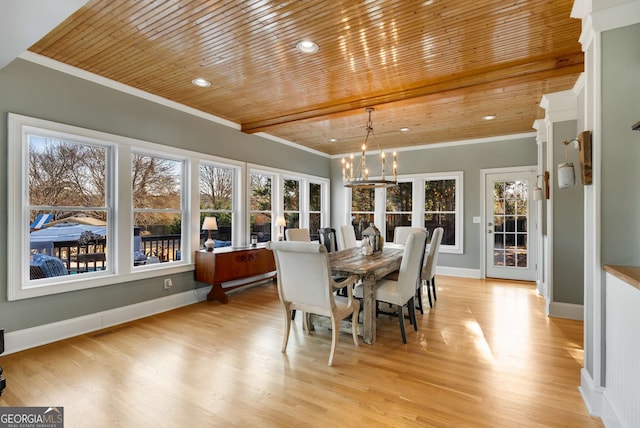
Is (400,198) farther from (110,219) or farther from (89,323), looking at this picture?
(89,323)

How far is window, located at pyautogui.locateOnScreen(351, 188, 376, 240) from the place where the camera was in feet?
23.9

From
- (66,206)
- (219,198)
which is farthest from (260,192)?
(66,206)

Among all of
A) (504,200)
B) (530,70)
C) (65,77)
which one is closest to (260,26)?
(65,77)

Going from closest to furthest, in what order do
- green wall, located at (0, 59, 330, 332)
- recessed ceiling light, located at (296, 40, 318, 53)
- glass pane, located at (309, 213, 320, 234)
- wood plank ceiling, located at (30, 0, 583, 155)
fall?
wood plank ceiling, located at (30, 0, 583, 155), recessed ceiling light, located at (296, 40, 318, 53), green wall, located at (0, 59, 330, 332), glass pane, located at (309, 213, 320, 234)

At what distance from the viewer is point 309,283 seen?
105 inches

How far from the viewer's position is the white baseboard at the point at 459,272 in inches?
240

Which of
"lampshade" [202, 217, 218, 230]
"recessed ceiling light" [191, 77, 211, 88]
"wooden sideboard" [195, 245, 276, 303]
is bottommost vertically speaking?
"wooden sideboard" [195, 245, 276, 303]

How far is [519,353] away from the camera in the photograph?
2.85 metres

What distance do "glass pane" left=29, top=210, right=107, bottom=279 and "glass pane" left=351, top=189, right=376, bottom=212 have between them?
5.11 meters

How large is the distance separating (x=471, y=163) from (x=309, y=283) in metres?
4.93

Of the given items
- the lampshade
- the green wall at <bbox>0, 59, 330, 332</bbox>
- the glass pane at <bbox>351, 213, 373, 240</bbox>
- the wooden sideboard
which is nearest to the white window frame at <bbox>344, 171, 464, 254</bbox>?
the glass pane at <bbox>351, 213, 373, 240</bbox>

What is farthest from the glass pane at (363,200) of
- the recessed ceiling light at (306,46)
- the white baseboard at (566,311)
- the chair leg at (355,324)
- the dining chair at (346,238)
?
the recessed ceiling light at (306,46)

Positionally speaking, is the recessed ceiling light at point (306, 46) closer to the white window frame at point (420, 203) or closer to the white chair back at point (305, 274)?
the white chair back at point (305, 274)

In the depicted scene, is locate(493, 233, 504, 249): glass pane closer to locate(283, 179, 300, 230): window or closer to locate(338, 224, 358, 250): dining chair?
locate(338, 224, 358, 250): dining chair
